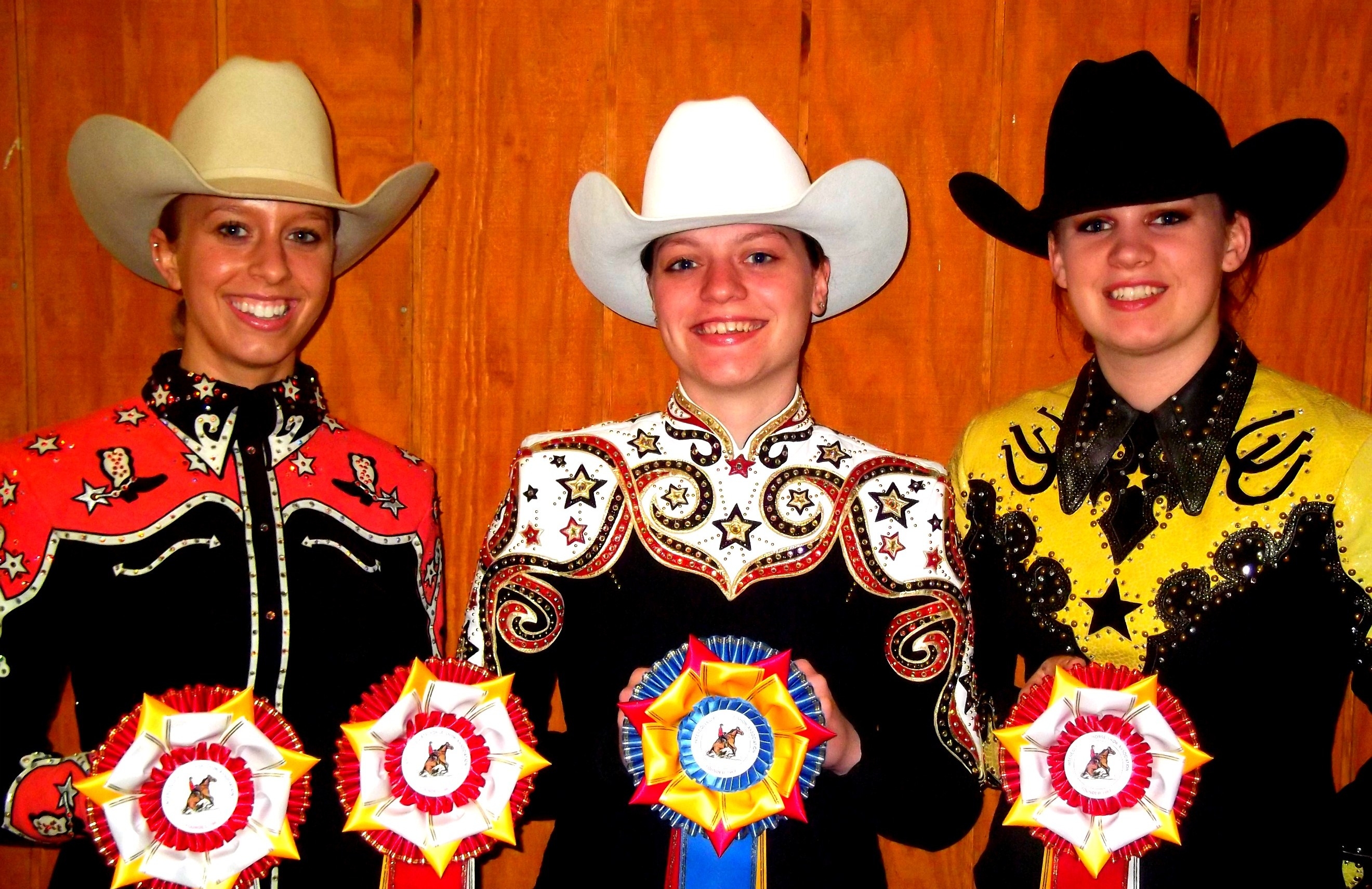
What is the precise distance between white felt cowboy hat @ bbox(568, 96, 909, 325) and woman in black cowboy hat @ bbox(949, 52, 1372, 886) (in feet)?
1.01

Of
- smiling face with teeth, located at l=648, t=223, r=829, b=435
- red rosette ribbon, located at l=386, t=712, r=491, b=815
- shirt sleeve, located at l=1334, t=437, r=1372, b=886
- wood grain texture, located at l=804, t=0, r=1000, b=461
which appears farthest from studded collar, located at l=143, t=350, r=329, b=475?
shirt sleeve, located at l=1334, t=437, r=1372, b=886

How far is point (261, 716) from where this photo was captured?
5.08 feet

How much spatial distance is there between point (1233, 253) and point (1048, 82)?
64 cm

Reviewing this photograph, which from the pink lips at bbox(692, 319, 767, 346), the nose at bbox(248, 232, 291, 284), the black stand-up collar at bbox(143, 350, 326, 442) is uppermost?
the nose at bbox(248, 232, 291, 284)

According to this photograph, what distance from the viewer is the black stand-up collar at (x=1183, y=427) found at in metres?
1.70

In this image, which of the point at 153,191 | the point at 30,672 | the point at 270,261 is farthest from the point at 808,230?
the point at 30,672

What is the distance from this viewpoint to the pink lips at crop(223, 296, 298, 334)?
1.80m

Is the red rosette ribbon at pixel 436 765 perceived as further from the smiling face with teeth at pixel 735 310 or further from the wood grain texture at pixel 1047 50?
the wood grain texture at pixel 1047 50

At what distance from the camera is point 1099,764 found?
152 cm

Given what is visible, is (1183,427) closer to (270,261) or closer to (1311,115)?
(1311,115)

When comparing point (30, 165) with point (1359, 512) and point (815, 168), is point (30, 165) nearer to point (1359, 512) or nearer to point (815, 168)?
point (815, 168)

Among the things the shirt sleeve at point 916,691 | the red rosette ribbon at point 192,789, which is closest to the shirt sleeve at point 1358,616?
the shirt sleeve at point 916,691

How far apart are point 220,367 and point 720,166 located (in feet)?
3.22

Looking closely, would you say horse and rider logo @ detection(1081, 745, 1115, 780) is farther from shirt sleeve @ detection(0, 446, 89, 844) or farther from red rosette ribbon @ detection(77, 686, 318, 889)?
shirt sleeve @ detection(0, 446, 89, 844)
